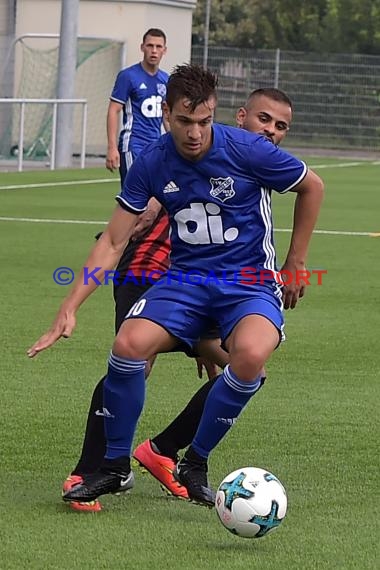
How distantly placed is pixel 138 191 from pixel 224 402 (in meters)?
0.97

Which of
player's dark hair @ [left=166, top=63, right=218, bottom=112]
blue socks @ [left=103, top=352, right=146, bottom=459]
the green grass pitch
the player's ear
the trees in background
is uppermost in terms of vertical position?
the trees in background

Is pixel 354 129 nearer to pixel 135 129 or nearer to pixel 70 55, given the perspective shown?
pixel 70 55

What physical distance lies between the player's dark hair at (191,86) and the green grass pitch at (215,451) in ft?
5.54

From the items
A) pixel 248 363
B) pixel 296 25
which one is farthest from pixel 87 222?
pixel 296 25

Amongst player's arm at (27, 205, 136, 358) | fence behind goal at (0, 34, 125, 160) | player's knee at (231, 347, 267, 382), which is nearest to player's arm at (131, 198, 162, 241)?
player's arm at (27, 205, 136, 358)

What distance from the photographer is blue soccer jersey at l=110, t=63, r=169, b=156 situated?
51.3 ft

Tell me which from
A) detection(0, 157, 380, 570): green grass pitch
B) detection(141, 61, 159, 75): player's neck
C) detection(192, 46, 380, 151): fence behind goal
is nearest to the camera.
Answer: detection(0, 157, 380, 570): green grass pitch

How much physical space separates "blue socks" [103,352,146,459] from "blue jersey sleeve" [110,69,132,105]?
1010cm

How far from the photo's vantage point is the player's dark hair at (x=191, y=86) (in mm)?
5820

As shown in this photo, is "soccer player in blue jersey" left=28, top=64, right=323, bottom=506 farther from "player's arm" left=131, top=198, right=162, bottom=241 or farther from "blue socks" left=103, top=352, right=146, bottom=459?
"player's arm" left=131, top=198, right=162, bottom=241

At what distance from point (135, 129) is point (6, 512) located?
10191 millimetres

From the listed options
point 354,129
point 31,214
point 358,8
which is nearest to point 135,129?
point 31,214

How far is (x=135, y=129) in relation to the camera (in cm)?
1563

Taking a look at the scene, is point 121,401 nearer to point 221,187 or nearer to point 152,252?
point 221,187
